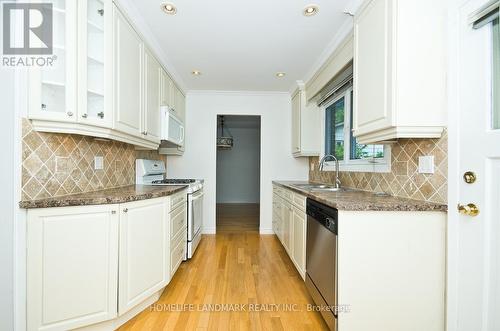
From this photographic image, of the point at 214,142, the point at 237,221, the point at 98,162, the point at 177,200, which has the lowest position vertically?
the point at 237,221

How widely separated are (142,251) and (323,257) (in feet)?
4.30

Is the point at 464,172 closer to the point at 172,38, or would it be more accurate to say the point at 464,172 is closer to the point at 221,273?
the point at 221,273

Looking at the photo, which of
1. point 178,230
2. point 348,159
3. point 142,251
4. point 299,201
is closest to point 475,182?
point 299,201

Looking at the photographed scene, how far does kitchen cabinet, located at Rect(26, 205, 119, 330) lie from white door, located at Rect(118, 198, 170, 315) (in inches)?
2.4

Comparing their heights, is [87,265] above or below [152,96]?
below

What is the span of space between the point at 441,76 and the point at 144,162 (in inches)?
114

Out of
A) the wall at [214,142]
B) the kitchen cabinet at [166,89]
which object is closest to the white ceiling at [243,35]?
the kitchen cabinet at [166,89]

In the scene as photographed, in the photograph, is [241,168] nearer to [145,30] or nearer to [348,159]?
[348,159]

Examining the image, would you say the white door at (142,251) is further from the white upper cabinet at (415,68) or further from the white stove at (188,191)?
the white upper cabinet at (415,68)

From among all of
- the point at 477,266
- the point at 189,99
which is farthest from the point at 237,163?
the point at 477,266

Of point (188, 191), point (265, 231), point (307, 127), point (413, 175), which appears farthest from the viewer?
point (265, 231)

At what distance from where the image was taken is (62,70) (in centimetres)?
150

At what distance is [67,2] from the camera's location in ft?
4.86

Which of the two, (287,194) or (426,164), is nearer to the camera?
(426,164)
